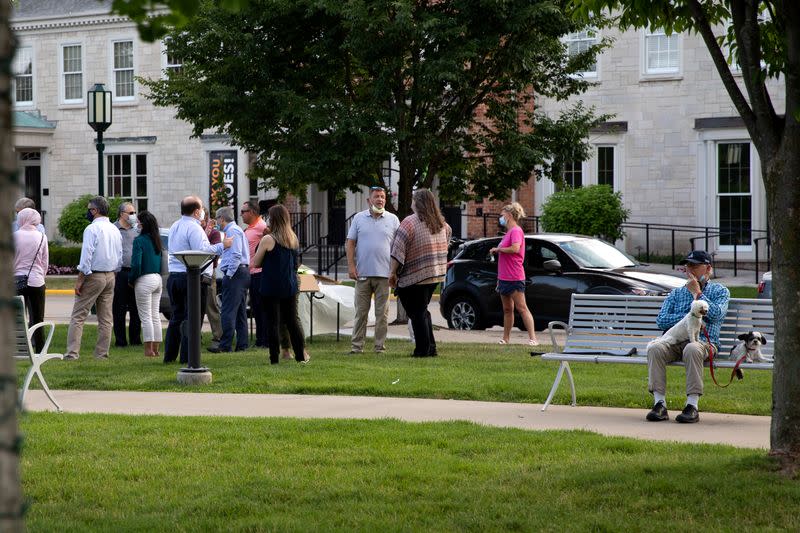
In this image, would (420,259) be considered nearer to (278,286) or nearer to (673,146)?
(278,286)

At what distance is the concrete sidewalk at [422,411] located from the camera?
28.5ft

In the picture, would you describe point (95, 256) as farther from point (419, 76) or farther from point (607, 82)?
point (607, 82)

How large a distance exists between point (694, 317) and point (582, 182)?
22558mm

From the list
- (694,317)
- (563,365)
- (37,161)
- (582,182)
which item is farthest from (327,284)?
(37,161)

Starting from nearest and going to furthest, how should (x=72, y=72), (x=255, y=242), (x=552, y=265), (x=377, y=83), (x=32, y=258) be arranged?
(x=32, y=258)
(x=255, y=242)
(x=552, y=265)
(x=377, y=83)
(x=72, y=72)

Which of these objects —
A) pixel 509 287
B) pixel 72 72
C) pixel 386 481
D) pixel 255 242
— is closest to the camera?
pixel 386 481

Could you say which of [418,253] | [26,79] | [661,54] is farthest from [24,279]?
[26,79]

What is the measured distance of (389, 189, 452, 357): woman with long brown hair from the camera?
46.1ft

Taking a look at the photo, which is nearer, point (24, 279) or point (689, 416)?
point (689, 416)

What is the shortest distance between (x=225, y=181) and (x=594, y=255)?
20.5 meters

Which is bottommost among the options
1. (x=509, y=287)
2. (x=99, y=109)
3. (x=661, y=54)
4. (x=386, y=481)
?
(x=386, y=481)

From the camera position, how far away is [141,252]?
14492 millimetres

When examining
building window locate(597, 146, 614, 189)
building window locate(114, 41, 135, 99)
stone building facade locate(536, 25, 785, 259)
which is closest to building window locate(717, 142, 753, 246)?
stone building facade locate(536, 25, 785, 259)

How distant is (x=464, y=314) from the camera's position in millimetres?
18422
